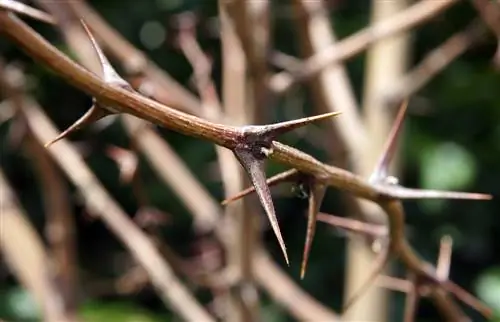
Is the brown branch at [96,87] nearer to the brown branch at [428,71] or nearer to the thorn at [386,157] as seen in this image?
the thorn at [386,157]

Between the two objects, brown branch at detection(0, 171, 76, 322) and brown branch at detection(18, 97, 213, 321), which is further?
brown branch at detection(0, 171, 76, 322)

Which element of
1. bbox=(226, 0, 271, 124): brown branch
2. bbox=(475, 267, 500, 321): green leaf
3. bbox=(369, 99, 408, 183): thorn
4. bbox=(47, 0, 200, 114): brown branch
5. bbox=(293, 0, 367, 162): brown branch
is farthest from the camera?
bbox=(475, 267, 500, 321): green leaf

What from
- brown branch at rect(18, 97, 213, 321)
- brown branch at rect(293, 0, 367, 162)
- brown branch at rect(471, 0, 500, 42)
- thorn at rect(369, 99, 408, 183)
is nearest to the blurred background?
brown branch at rect(293, 0, 367, 162)

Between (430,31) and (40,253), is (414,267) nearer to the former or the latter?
(40,253)

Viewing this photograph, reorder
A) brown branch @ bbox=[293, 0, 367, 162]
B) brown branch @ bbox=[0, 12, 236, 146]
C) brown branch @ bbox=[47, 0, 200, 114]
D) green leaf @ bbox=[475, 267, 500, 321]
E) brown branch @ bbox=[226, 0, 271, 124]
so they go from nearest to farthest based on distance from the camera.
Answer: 1. brown branch @ bbox=[0, 12, 236, 146]
2. brown branch @ bbox=[226, 0, 271, 124]
3. brown branch @ bbox=[47, 0, 200, 114]
4. brown branch @ bbox=[293, 0, 367, 162]
5. green leaf @ bbox=[475, 267, 500, 321]

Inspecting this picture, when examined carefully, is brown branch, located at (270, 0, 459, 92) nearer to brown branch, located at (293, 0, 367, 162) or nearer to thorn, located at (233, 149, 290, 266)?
brown branch, located at (293, 0, 367, 162)

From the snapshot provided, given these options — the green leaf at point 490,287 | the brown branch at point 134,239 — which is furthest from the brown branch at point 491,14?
the green leaf at point 490,287

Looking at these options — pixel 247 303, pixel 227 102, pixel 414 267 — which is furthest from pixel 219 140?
pixel 227 102

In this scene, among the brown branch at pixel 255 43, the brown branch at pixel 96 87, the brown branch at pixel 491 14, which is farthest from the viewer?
the brown branch at pixel 491 14
